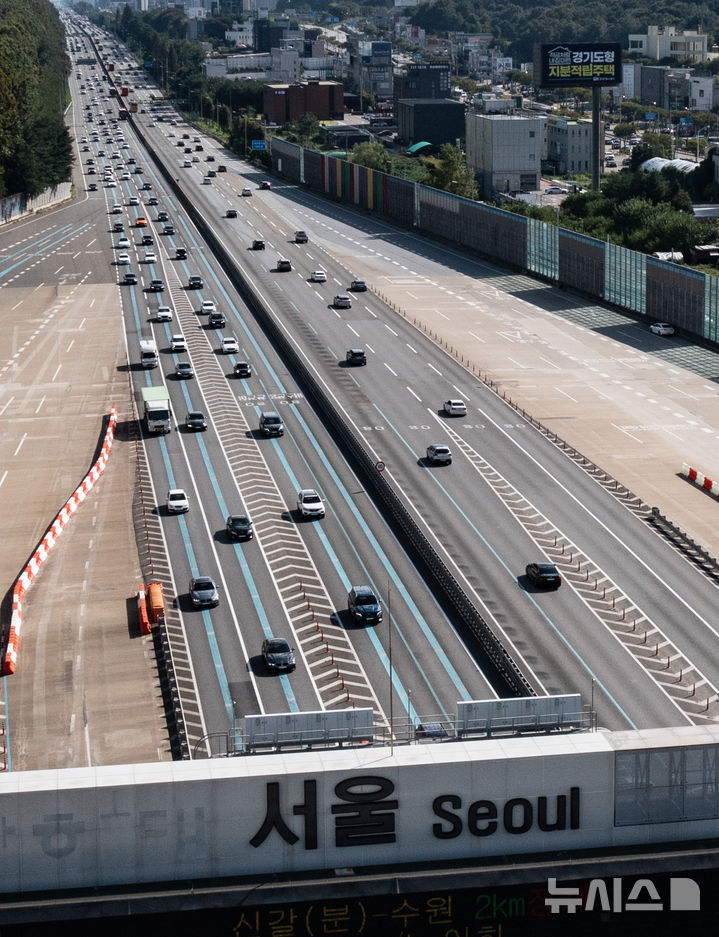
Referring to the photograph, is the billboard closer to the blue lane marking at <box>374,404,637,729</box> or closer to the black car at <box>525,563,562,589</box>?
the blue lane marking at <box>374,404,637,729</box>

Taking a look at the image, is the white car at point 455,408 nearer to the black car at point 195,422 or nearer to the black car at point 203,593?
the black car at point 195,422

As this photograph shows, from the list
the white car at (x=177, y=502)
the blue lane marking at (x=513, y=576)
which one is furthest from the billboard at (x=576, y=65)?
the white car at (x=177, y=502)

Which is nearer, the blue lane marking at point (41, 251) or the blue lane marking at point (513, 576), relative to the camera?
the blue lane marking at point (513, 576)

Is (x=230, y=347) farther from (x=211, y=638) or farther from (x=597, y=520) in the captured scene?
(x=211, y=638)

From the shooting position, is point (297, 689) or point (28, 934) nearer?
point (28, 934)

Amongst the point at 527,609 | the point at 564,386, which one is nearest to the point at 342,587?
the point at 527,609

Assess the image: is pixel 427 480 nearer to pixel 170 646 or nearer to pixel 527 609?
pixel 527 609

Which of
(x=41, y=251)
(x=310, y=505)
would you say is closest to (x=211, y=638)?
(x=310, y=505)
